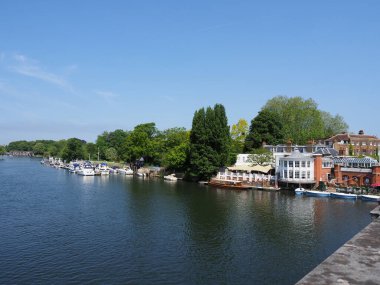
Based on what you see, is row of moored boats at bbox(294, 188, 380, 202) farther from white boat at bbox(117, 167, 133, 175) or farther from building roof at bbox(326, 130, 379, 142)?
white boat at bbox(117, 167, 133, 175)

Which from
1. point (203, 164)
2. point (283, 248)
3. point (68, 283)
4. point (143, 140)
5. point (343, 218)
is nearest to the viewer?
point (68, 283)

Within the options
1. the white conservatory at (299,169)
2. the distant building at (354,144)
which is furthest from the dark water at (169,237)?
the distant building at (354,144)

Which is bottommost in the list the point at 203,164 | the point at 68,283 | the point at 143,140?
the point at 68,283

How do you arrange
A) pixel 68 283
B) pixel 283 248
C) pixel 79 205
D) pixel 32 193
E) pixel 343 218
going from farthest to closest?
1. pixel 32 193
2. pixel 79 205
3. pixel 343 218
4. pixel 283 248
5. pixel 68 283

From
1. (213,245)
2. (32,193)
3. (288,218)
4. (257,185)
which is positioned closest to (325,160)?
(257,185)

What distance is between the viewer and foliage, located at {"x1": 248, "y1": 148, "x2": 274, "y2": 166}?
99812 millimetres

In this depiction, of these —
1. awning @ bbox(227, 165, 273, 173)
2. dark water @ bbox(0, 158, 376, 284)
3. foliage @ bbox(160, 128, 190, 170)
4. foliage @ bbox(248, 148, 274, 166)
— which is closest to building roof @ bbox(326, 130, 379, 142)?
foliage @ bbox(248, 148, 274, 166)

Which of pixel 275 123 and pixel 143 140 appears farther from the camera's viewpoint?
pixel 143 140

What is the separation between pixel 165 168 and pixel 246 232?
83.3 meters

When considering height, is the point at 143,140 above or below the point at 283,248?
above

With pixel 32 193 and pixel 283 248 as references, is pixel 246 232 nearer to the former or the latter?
pixel 283 248

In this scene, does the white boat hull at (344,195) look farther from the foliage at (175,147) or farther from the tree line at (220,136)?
the foliage at (175,147)

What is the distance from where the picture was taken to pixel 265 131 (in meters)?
122

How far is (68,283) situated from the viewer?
30.0 meters
